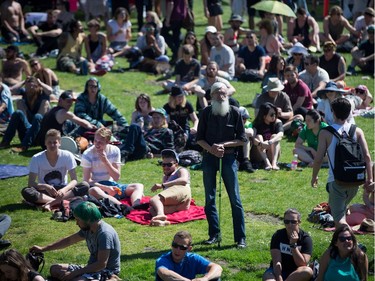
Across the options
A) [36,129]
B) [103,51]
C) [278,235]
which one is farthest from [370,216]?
[103,51]

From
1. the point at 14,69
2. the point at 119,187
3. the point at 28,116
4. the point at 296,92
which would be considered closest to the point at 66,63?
the point at 14,69

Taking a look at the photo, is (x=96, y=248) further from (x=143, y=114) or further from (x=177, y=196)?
(x=143, y=114)

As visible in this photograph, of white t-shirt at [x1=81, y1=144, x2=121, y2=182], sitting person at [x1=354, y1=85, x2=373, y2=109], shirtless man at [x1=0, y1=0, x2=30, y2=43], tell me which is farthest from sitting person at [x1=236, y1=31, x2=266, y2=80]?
white t-shirt at [x1=81, y1=144, x2=121, y2=182]

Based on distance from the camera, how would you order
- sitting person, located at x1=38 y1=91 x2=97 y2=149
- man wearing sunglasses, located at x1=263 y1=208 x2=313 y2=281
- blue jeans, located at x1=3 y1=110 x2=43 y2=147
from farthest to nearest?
1. blue jeans, located at x1=3 y1=110 x2=43 y2=147
2. sitting person, located at x1=38 y1=91 x2=97 y2=149
3. man wearing sunglasses, located at x1=263 y1=208 x2=313 y2=281

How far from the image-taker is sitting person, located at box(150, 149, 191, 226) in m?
13.3

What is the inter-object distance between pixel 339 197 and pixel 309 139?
16.5 feet

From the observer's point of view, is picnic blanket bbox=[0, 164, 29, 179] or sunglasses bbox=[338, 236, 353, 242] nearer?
sunglasses bbox=[338, 236, 353, 242]

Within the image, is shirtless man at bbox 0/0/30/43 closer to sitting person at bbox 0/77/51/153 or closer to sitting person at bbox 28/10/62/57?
sitting person at bbox 28/10/62/57

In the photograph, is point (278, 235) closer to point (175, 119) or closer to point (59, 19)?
point (175, 119)

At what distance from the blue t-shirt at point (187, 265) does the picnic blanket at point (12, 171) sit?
19.5 feet

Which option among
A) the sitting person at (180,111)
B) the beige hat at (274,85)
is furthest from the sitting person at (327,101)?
the sitting person at (180,111)

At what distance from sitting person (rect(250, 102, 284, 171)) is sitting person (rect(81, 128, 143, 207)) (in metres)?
2.68

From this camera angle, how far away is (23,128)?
17.5 m

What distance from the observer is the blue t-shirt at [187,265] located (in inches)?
407
